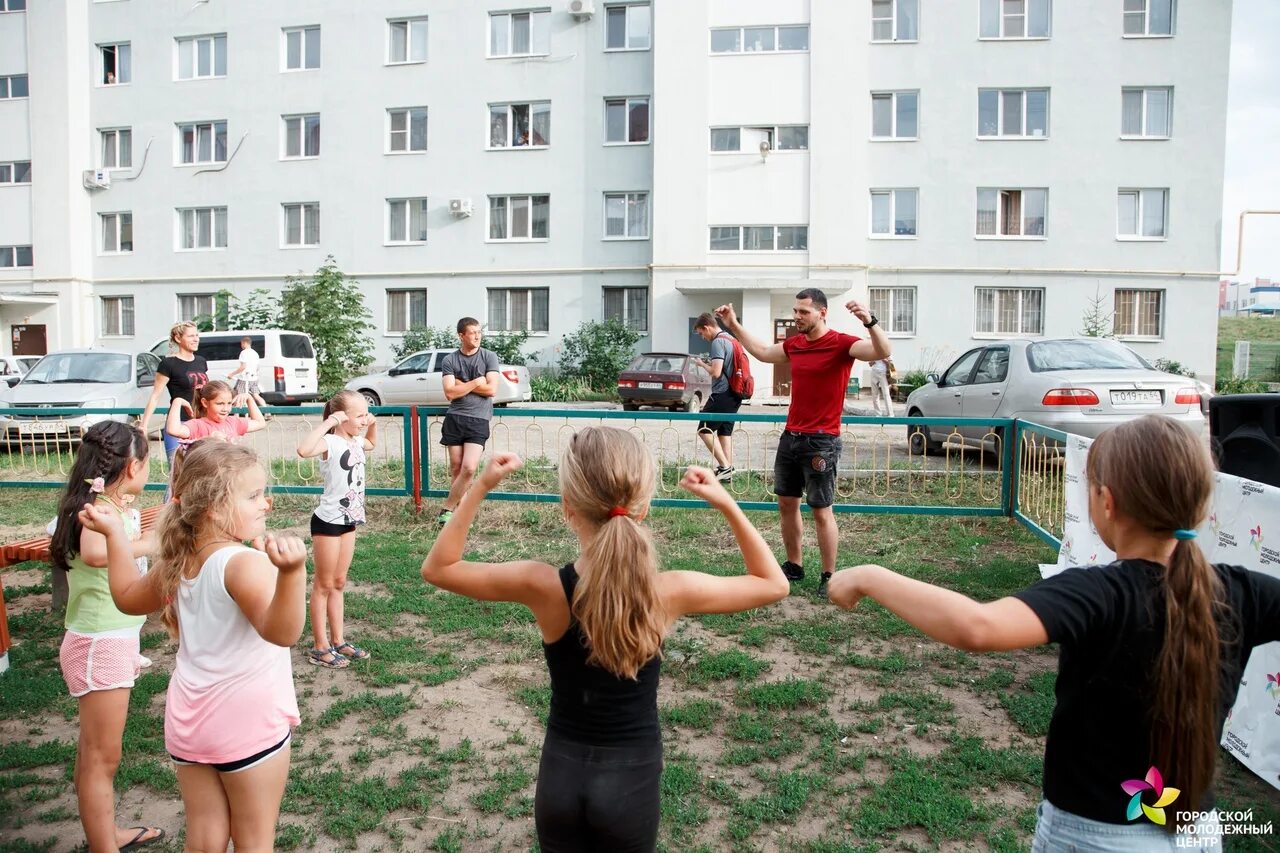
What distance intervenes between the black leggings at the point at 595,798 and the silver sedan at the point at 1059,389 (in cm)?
732

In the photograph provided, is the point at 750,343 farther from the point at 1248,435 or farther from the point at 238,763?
the point at 238,763

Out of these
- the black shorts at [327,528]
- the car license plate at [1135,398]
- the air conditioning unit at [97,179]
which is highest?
the air conditioning unit at [97,179]

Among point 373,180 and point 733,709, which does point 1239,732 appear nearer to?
point 733,709

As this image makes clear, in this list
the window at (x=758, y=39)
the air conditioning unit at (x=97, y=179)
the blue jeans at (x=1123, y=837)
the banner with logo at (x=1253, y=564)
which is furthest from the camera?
the air conditioning unit at (x=97, y=179)

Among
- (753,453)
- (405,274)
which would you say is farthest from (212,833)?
(405,274)

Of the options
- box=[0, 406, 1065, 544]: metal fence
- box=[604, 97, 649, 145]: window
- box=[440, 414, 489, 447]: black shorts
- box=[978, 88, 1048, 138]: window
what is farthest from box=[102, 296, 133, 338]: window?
box=[440, 414, 489, 447]: black shorts

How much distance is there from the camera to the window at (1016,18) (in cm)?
2822

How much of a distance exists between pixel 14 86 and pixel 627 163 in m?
23.3

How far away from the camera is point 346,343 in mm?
27359

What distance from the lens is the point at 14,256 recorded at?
33781 mm

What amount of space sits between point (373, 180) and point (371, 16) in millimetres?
5495

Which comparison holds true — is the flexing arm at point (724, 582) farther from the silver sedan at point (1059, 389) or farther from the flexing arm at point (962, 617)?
the silver sedan at point (1059, 389)

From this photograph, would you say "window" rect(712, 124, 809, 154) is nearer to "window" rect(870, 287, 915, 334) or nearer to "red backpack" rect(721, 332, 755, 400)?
"window" rect(870, 287, 915, 334)

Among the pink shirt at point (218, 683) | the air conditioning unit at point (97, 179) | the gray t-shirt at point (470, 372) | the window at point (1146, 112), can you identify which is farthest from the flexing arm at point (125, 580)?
the air conditioning unit at point (97, 179)
